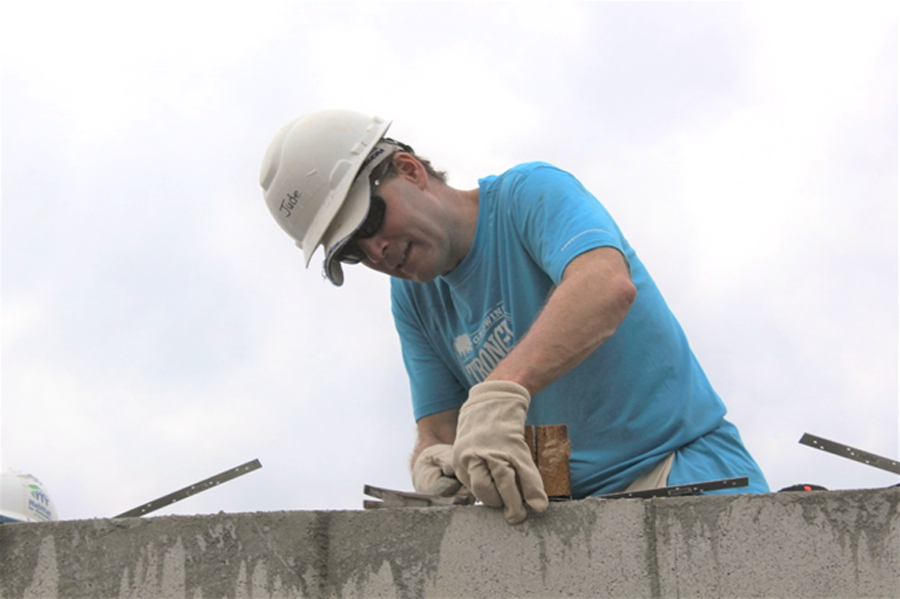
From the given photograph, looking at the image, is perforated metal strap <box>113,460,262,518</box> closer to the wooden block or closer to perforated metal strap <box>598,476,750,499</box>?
the wooden block

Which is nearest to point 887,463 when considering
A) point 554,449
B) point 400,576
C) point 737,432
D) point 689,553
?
point 737,432

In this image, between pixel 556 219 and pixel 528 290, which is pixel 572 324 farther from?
pixel 528 290

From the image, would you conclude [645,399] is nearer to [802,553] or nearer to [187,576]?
[802,553]

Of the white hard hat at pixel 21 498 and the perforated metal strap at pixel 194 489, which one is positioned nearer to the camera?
the perforated metal strap at pixel 194 489

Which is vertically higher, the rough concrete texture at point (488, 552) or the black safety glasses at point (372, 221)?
the black safety glasses at point (372, 221)

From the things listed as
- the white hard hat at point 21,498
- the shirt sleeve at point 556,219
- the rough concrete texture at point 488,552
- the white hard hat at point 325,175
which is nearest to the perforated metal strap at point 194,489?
the rough concrete texture at point 488,552

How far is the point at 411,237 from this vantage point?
337cm

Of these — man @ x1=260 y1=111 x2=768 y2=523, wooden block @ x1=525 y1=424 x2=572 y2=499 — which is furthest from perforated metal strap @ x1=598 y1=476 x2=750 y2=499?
man @ x1=260 y1=111 x2=768 y2=523

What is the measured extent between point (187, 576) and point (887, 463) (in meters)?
1.96

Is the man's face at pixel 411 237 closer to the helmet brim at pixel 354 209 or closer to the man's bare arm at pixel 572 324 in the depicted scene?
the helmet brim at pixel 354 209

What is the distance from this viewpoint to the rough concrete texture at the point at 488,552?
2.42 meters

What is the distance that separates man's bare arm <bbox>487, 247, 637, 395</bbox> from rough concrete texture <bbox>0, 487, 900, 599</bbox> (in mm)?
364

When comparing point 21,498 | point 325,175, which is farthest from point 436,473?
point 21,498

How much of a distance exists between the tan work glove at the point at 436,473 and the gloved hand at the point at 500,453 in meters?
0.60
